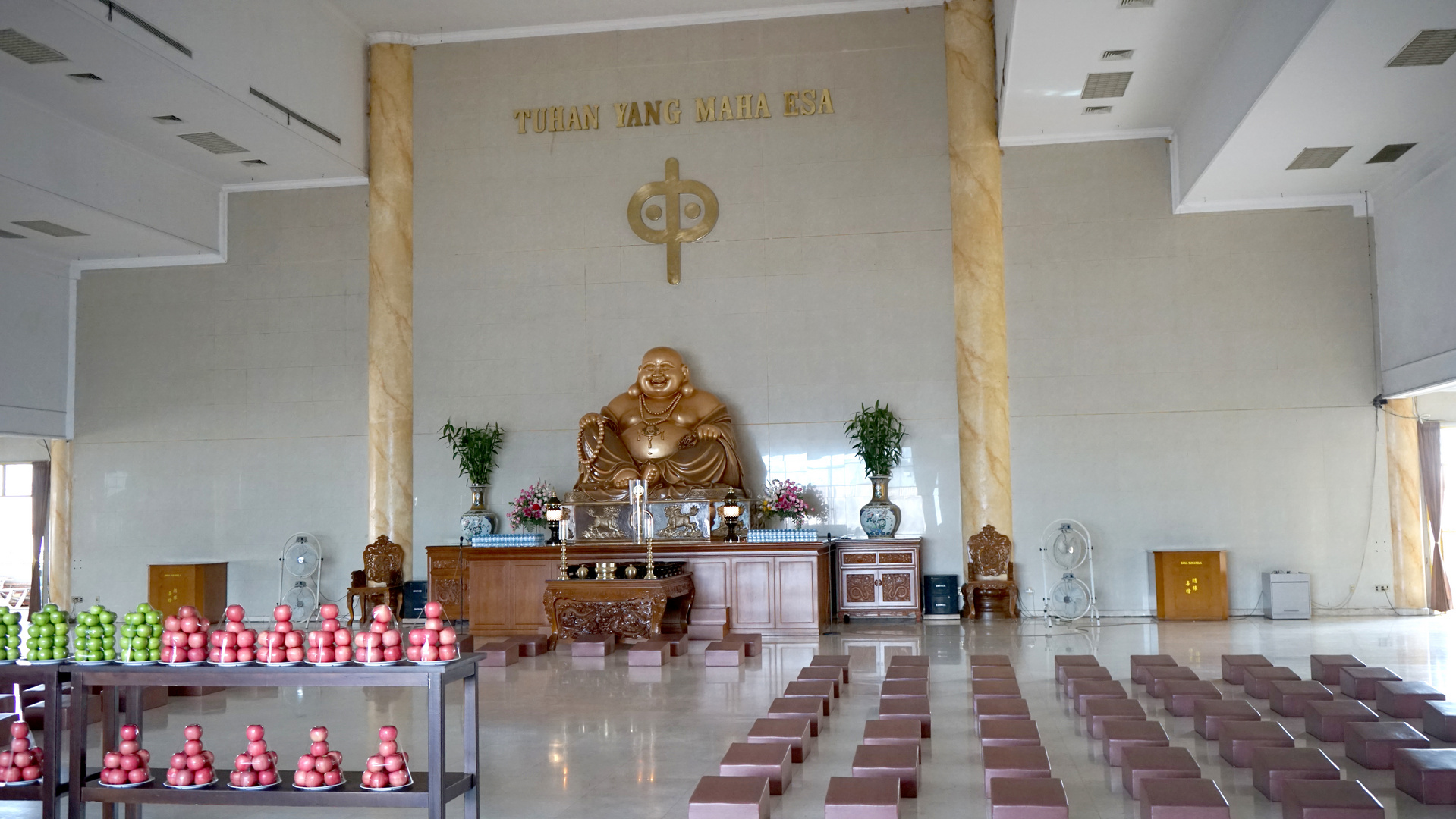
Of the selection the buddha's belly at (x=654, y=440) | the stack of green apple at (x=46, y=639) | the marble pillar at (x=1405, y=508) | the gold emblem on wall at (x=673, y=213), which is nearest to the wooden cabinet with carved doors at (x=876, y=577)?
the buddha's belly at (x=654, y=440)

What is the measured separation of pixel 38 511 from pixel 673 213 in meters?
8.46

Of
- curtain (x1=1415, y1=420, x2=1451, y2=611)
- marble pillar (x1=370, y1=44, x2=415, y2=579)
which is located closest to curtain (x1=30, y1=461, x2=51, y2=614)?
marble pillar (x1=370, y1=44, x2=415, y2=579)

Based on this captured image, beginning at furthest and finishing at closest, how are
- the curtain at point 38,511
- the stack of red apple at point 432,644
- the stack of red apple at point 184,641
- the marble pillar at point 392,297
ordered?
the curtain at point 38,511 < the marble pillar at point 392,297 < the stack of red apple at point 184,641 < the stack of red apple at point 432,644

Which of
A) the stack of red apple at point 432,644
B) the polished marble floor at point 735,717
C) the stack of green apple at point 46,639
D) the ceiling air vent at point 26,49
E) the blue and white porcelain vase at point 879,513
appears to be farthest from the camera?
the blue and white porcelain vase at point 879,513

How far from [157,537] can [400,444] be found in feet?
10.3

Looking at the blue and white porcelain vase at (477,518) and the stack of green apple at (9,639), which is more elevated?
the blue and white porcelain vase at (477,518)

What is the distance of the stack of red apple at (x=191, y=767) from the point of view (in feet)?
13.1

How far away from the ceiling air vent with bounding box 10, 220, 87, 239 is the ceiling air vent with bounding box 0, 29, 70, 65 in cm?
279

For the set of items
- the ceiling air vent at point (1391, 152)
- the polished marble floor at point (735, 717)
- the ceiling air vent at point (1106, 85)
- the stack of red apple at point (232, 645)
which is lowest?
the polished marble floor at point (735, 717)

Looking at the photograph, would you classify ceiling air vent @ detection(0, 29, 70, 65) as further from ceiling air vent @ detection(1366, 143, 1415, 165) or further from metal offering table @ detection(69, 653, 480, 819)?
ceiling air vent @ detection(1366, 143, 1415, 165)

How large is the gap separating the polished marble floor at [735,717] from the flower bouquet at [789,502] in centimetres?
149

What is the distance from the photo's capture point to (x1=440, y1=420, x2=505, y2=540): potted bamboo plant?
12.0 metres

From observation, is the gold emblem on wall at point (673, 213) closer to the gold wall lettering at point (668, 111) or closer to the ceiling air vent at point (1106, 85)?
the gold wall lettering at point (668, 111)

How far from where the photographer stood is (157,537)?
1302 centimetres
